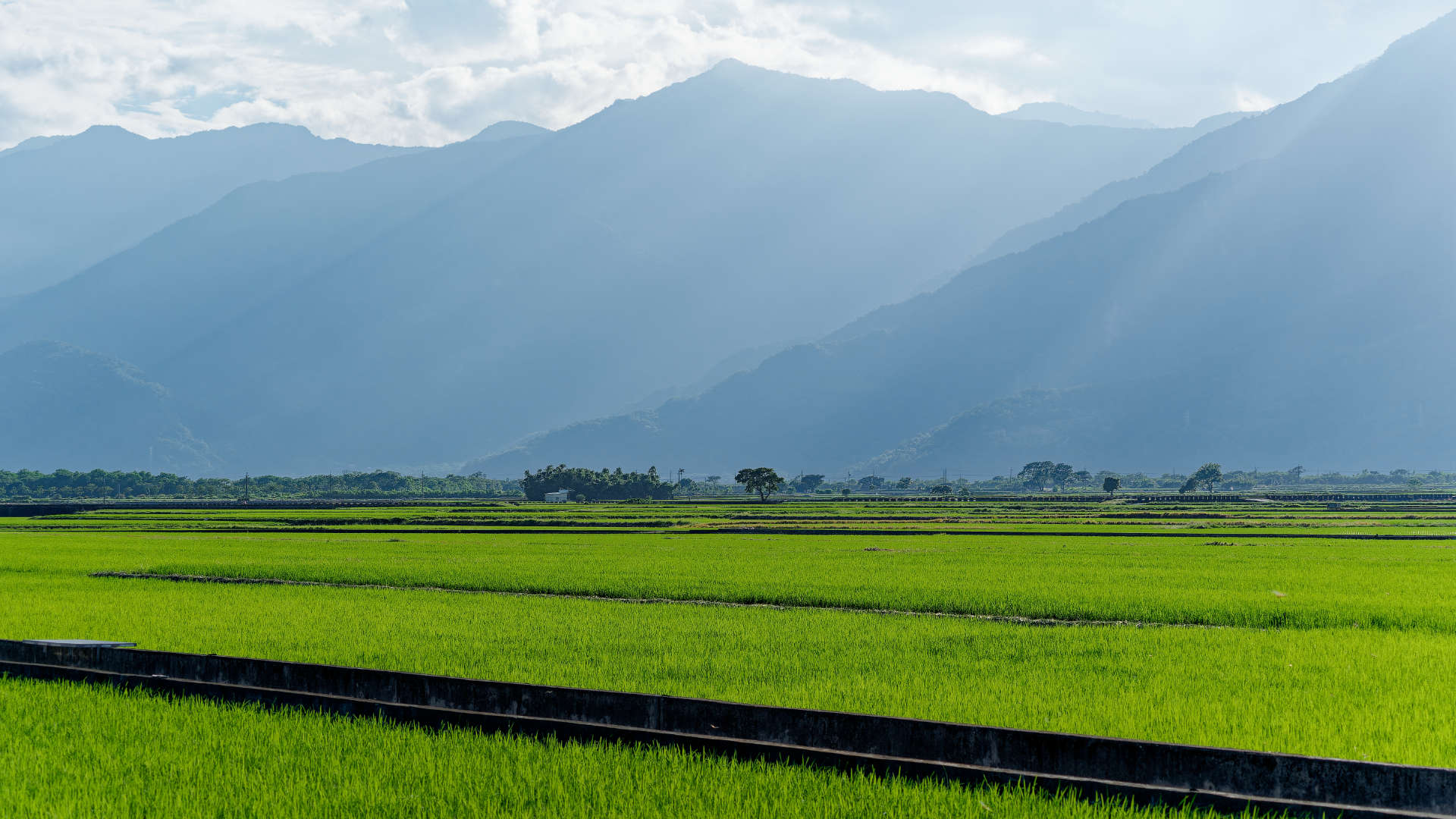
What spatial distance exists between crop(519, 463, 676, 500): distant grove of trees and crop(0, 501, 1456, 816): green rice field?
124 m

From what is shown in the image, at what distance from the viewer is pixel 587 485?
166000mm

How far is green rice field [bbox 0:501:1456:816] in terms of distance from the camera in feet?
29.2

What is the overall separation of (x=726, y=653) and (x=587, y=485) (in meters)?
152

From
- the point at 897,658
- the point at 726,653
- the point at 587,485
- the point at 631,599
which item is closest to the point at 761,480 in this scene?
the point at 587,485

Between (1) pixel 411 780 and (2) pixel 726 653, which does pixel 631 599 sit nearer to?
(2) pixel 726 653

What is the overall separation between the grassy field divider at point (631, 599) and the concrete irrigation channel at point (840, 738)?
11229 millimetres

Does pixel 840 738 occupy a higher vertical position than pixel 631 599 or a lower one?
higher

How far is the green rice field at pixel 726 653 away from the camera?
8.89 meters

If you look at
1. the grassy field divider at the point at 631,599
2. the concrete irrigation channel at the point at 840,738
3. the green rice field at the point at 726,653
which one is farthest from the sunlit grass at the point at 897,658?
the concrete irrigation channel at the point at 840,738

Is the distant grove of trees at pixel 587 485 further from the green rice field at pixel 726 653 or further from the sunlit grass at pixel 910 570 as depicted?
the green rice field at pixel 726 653

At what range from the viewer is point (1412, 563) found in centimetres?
3381

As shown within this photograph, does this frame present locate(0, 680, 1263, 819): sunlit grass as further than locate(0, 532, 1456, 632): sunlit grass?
No

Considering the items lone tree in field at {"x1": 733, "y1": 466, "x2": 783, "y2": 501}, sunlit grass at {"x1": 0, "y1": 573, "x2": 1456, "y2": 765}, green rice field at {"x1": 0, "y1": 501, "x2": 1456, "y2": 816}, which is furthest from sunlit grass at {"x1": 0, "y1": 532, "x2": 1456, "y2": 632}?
lone tree in field at {"x1": 733, "y1": 466, "x2": 783, "y2": 501}

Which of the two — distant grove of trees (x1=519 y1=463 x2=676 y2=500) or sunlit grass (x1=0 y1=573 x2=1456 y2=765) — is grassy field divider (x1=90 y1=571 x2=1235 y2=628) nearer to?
sunlit grass (x1=0 y1=573 x2=1456 y2=765)
